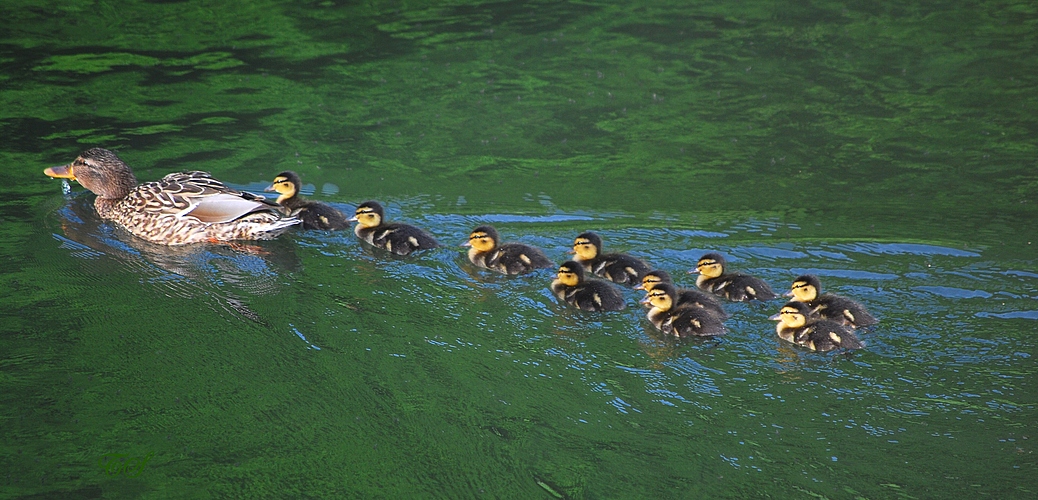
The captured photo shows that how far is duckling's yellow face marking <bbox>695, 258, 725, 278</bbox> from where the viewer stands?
5.30 meters

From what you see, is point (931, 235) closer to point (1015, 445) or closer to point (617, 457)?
point (1015, 445)

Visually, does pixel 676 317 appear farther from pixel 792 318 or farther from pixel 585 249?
pixel 585 249

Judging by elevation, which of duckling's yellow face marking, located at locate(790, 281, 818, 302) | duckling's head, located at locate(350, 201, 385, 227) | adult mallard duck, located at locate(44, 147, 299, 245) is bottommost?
adult mallard duck, located at locate(44, 147, 299, 245)

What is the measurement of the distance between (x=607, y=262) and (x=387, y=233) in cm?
128

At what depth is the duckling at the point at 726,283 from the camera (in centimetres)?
517

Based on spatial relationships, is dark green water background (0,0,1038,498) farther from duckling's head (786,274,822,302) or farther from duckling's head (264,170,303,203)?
duckling's head (264,170,303,203)

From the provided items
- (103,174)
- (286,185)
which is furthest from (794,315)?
(103,174)

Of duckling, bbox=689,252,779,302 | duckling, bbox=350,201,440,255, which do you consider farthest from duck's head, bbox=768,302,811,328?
duckling, bbox=350,201,440,255

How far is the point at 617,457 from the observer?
3.76 m

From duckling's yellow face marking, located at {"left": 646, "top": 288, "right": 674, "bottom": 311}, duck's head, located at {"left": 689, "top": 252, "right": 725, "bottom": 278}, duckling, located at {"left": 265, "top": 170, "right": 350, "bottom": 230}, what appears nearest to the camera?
duckling's yellow face marking, located at {"left": 646, "top": 288, "right": 674, "bottom": 311}

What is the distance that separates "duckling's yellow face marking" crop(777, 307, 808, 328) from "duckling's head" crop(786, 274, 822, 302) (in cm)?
38

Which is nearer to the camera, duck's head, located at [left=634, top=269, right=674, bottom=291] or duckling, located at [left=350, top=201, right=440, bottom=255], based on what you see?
duck's head, located at [left=634, top=269, right=674, bottom=291]

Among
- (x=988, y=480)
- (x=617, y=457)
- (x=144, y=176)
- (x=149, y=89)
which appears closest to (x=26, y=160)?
(x=144, y=176)

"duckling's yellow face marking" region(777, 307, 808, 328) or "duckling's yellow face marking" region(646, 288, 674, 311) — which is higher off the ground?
"duckling's yellow face marking" region(777, 307, 808, 328)
